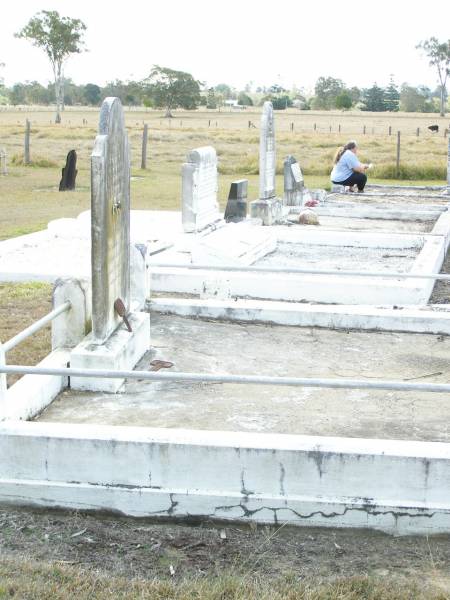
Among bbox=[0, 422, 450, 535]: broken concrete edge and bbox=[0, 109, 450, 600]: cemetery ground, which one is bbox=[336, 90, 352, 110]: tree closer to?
bbox=[0, 422, 450, 535]: broken concrete edge

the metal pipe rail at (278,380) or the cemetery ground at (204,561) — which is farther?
the metal pipe rail at (278,380)

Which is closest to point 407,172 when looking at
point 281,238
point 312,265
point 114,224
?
point 281,238

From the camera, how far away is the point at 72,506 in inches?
166

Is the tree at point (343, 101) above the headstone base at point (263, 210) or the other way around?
above

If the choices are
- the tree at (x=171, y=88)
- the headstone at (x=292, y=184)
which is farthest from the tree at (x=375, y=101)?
the headstone at (x=292, y=184)

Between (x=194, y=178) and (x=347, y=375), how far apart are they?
6067 millimetres

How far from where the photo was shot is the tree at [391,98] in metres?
98.7

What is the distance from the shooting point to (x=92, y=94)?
98.8 meters

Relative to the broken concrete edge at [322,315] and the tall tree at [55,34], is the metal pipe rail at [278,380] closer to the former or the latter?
the broken concrete edge at [322,315]

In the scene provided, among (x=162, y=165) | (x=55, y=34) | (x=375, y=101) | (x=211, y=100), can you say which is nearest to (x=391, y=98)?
(x=375, y=101)

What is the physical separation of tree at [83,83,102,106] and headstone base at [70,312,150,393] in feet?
316

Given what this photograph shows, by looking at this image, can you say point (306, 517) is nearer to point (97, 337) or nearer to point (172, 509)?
point (172, 509)

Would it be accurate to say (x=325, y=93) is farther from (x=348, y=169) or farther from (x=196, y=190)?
(x=196, y=190)

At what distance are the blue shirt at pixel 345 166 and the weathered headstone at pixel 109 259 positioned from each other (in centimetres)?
1156
